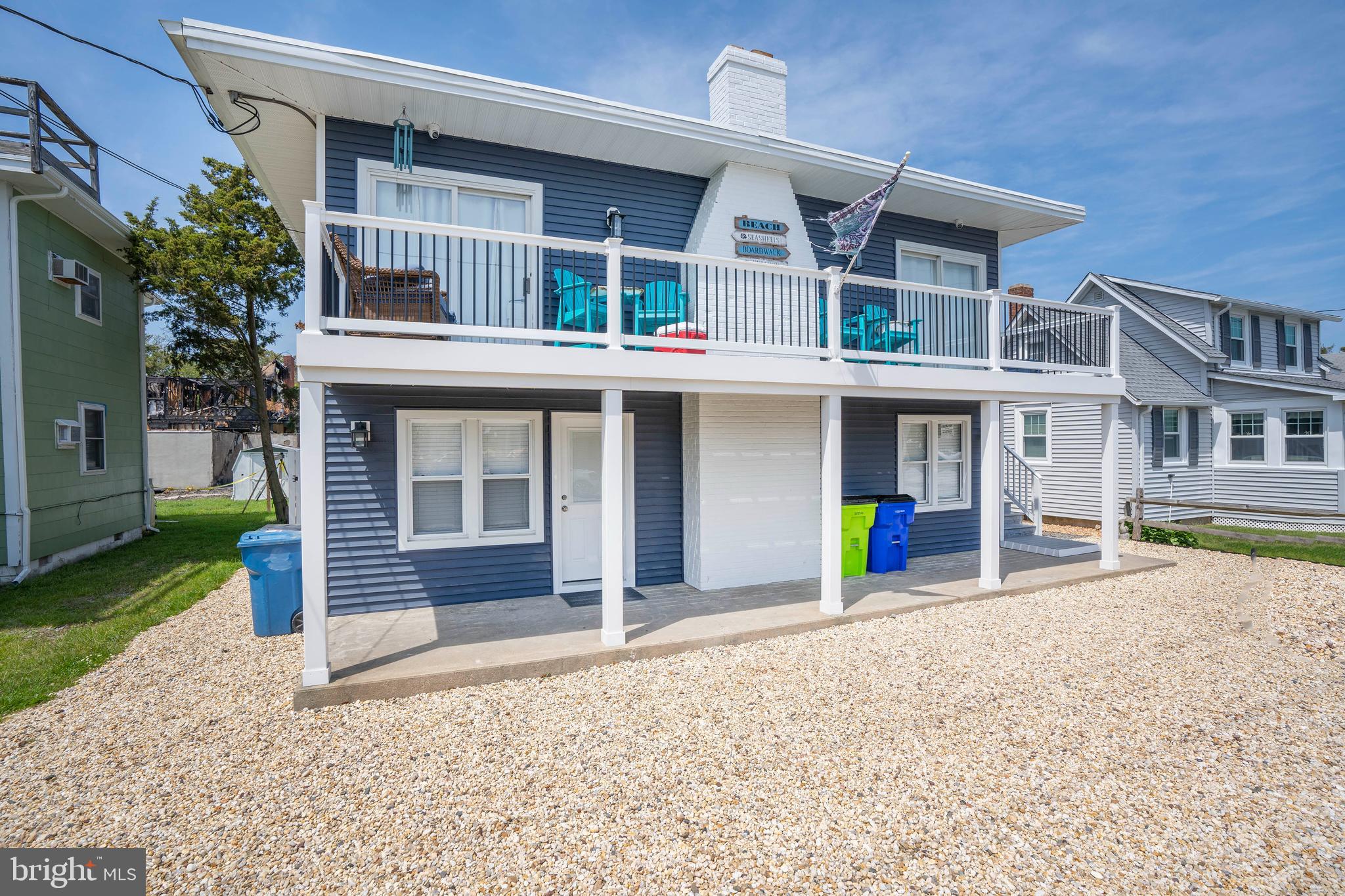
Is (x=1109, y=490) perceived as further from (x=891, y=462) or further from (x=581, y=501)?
(x=581, y=501)

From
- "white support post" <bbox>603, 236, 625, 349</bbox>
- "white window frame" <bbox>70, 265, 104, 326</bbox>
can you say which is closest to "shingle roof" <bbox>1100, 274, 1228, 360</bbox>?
"white support post" <bbox>603, 236, 625, 349</bbox>

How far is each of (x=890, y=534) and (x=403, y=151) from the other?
759 centimetres

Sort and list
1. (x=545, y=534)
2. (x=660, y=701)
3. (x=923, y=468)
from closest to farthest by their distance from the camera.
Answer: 1. (x=660, y=701)
2. (x=545, y=534)
3. (x=923, y=468)

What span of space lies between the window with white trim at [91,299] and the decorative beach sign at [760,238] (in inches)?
415

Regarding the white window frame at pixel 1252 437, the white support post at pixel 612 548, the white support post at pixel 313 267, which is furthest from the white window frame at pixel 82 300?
the white window frame at pixel 1252 437

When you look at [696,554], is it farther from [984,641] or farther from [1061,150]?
[1061,150]

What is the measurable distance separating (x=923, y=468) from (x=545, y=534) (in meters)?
6.07

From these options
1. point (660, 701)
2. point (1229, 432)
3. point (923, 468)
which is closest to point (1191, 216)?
point (1229, 432)

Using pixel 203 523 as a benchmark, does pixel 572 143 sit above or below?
above

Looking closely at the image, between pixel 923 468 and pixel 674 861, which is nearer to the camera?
pixel 674 861

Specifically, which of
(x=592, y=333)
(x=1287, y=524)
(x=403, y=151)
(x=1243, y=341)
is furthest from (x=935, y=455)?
(x=1243, y=341)

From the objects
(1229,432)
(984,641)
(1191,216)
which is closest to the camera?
(984,641)

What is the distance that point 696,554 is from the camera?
741 cm

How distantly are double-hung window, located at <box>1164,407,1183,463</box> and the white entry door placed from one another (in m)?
14.8
